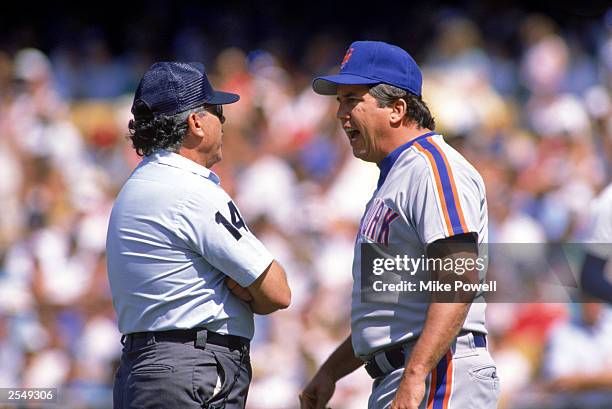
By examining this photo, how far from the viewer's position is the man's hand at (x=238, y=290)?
3.39 metres

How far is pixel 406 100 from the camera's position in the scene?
346cm

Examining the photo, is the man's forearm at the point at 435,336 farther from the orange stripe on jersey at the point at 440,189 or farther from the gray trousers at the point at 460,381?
the orange stripe on jersey at the point at 440,189

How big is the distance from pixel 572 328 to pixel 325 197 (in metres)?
2.19

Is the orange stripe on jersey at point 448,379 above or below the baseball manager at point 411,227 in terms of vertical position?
below

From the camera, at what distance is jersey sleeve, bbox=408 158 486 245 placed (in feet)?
10.1

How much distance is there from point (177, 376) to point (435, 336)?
0.87 metres

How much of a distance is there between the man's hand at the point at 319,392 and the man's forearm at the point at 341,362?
0.07ft

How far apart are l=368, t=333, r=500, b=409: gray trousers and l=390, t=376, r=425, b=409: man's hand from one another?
13 cm

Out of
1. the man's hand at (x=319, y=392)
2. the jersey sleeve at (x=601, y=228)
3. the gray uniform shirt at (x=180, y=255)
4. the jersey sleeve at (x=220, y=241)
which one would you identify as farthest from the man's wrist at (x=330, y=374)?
the jersey sleeve at (x=601, y=228)

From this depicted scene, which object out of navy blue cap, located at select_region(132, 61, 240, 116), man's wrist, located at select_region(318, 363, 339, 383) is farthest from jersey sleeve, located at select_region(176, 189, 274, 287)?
man's wrist, located at select_region(318, 363, 339, 383)

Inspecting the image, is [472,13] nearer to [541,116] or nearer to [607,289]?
[541,116]

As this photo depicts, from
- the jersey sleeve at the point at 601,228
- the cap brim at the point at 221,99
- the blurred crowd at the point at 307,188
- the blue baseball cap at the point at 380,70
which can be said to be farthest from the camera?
the blurred crowd at the point at 307,188

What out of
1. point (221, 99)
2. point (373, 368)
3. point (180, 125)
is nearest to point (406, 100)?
→ point (221, 99)

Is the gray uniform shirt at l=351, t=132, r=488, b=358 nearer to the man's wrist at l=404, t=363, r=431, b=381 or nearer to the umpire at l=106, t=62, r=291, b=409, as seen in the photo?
the man's wrist at l=404, t=363, r=431, b=381
